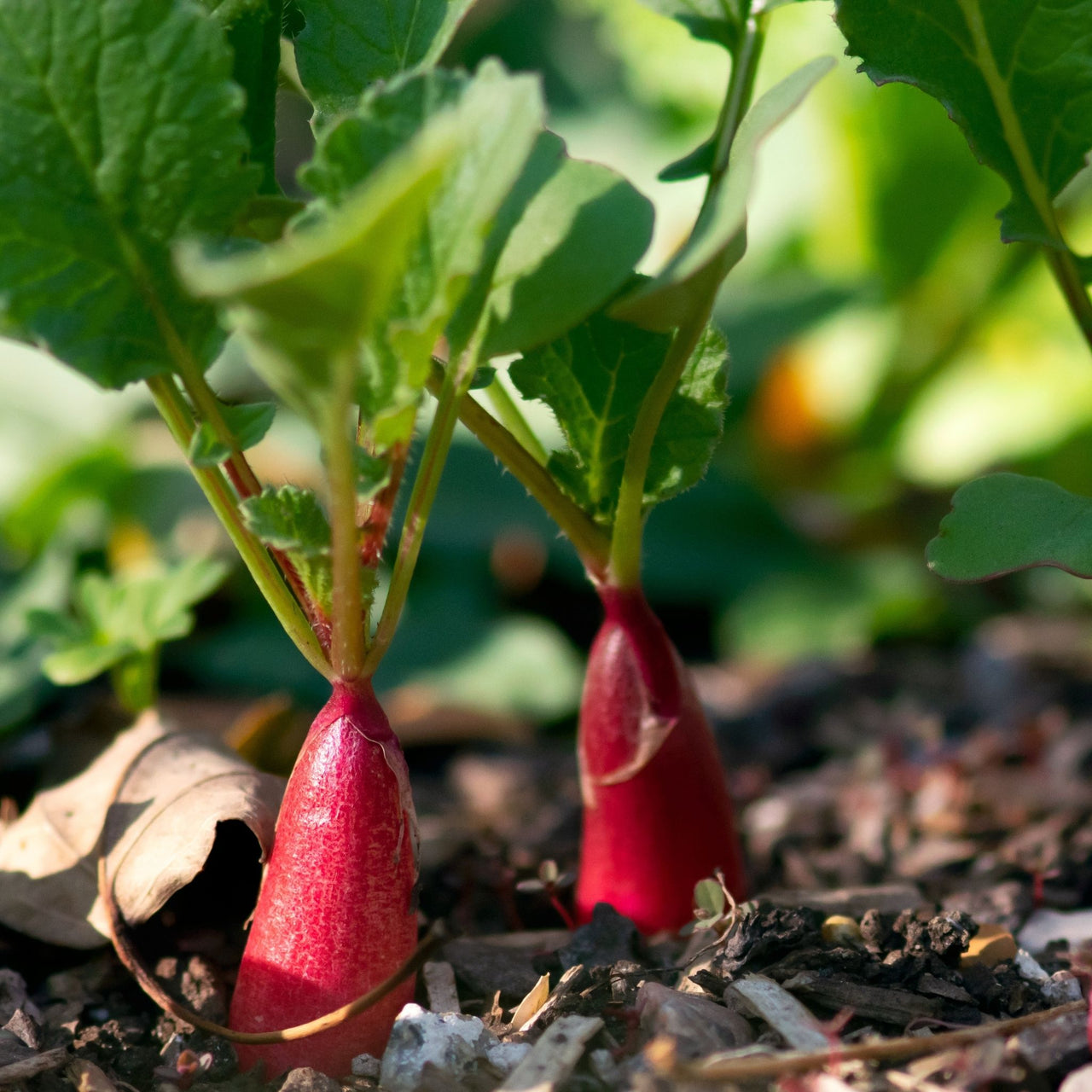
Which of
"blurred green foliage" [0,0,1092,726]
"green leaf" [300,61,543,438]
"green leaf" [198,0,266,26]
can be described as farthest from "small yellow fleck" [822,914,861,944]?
"blurred green foliage" [0,0,1092,726]

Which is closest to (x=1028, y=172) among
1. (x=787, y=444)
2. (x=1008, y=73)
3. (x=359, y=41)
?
(x=1008, y=73)

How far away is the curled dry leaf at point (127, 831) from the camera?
37.5 inches

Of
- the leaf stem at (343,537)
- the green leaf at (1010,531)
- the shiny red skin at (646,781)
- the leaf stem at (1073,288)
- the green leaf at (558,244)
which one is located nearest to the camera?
the leaf stem at (343,537)

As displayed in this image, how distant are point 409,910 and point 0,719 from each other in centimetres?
77

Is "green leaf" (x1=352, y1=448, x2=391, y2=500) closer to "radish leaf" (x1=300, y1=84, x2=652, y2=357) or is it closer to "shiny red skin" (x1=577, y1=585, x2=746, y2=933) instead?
"radish leaf" (x1=300, y1=84, x2=652, y2=357)

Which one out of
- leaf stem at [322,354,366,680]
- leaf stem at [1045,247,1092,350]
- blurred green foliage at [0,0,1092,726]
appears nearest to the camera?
leaf stem at [322,354,366,680]

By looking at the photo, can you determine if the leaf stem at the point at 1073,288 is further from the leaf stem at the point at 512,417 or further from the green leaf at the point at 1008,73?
the leaf stem at the point at 512,417

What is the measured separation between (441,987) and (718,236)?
0.63 metres

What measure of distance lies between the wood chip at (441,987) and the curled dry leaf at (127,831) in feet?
Result: 0.58

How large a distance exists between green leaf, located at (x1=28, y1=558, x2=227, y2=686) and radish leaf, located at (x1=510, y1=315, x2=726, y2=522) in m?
0.45

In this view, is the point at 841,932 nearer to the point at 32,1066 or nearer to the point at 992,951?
the point at 992,951

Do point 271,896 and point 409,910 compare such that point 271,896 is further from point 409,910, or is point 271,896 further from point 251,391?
point 251,391

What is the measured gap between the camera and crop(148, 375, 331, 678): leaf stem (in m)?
0.87

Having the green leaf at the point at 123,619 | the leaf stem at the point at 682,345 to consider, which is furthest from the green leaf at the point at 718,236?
the green leaf at the point at 123,619
